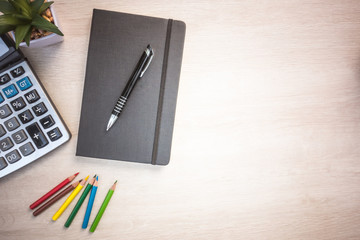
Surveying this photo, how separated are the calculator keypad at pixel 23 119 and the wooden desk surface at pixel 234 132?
38mm

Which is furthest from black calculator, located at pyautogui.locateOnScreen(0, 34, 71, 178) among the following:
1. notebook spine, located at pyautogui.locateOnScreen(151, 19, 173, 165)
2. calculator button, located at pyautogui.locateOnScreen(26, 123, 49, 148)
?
notebook spine, located at pyautogui.locateOnScreen(151, 19, 173, 165)

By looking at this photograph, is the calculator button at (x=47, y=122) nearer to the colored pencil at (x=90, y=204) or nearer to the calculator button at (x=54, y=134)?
the calculator button at (x=54, y=134)

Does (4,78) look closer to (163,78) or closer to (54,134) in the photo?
(54,134)

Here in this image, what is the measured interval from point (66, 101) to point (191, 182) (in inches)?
13.4

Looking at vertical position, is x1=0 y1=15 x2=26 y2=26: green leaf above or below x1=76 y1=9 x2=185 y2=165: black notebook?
above

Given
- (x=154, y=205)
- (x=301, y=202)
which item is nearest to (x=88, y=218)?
(x=154, y=205)

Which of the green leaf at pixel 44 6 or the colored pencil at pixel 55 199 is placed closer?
the green leaf at pixel 44 6

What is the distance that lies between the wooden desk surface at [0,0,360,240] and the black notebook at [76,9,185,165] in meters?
0.03

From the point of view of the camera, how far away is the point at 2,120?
0.62 m

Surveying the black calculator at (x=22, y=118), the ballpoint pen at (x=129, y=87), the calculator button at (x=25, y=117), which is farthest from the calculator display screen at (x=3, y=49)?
the ballpoint pen at (x=129, y=87)

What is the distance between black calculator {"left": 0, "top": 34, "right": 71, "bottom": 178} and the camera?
616 millimetres

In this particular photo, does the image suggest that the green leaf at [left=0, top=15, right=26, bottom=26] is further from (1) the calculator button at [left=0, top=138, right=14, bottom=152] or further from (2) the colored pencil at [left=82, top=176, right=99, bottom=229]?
(2) the colored pencil at [left=82, top=176, right=99, bottom=229]

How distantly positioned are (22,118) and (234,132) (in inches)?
18.2

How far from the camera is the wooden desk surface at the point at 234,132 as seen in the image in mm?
661
